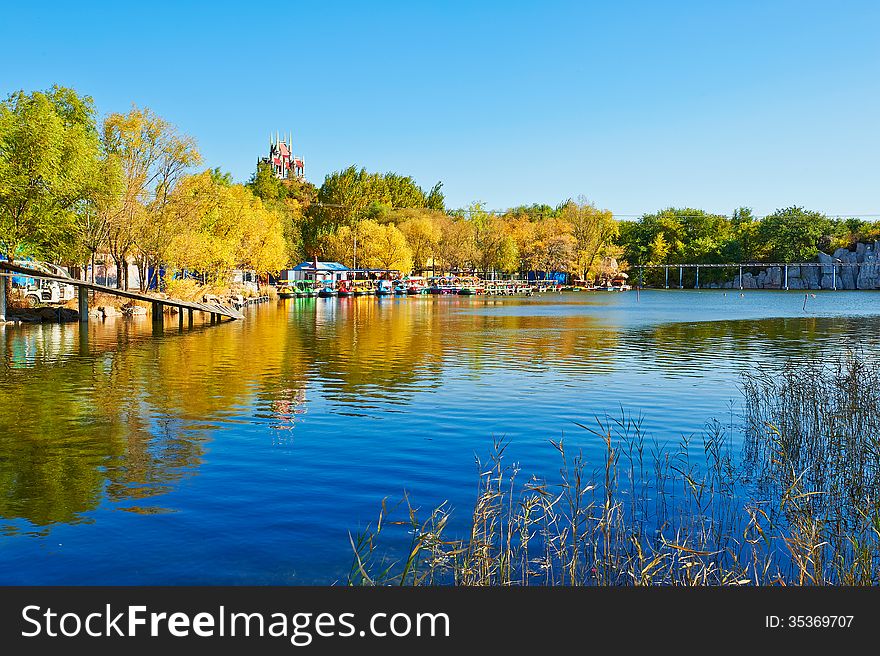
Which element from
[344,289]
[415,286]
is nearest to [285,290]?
[344,289]

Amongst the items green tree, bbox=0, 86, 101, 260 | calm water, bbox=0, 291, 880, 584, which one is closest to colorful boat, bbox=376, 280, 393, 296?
green tree, bbox=0, 86, 101, 260

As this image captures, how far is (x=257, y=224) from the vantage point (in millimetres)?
92062

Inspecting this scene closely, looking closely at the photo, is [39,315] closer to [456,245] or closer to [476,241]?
[456,245]

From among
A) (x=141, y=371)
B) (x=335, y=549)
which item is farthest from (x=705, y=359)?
(x=335, y=549)

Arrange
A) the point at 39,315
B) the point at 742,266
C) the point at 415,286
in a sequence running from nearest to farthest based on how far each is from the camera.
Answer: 1. the point at 39,315
2. the point at 415,286
3. the point at 742,266

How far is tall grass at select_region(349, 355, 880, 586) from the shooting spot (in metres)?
9.27

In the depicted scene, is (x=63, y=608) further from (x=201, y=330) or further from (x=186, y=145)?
(x=186, y=145)

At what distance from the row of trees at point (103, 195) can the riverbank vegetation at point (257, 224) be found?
0.10m

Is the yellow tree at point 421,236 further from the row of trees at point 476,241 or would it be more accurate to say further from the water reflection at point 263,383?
the water reflection at point 263,383

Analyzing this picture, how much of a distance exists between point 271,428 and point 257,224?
7612cm

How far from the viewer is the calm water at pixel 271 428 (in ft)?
35.8

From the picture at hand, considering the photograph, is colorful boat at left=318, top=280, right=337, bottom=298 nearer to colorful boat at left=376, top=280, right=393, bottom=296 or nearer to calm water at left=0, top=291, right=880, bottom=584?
colorful boat at left=376, top=280, right=393, bottom=296

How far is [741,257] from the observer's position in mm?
189875

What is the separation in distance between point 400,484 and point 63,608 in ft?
23.1
